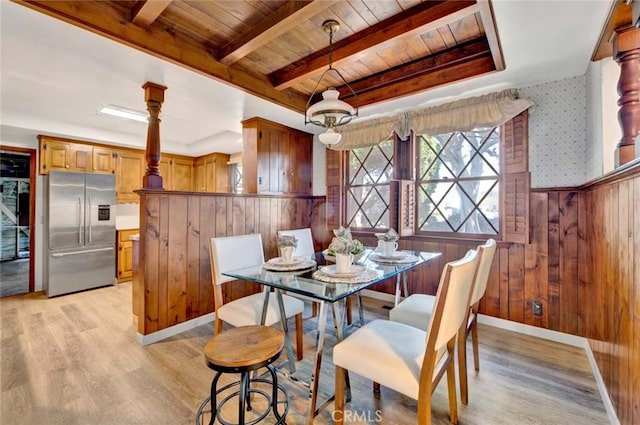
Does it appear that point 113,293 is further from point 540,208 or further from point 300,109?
point 540,208

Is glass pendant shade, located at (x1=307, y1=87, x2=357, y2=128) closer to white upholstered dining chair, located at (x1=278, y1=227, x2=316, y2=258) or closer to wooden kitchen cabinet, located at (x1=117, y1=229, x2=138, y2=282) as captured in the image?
white upholstered dining chair, located at (x1=278, y1=227, x2=316, y2=258)

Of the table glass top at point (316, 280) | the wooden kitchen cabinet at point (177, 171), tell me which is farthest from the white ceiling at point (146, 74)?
the table glass top at point (316, 280)

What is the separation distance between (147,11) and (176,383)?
7.94 feet

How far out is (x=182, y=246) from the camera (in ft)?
8.73

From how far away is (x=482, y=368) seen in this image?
2.00m

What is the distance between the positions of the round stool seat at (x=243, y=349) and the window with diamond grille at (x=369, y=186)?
2.42 metres

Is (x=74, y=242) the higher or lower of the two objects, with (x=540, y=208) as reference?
lower

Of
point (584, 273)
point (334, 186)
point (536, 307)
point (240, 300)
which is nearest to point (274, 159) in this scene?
point (334, 186)

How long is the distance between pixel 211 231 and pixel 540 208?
319cm

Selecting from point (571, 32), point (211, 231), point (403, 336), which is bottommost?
point (403, 336)

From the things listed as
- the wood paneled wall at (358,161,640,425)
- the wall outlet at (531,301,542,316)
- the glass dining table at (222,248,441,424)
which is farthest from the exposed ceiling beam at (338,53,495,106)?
the wall outlet at (531,301,542,316)

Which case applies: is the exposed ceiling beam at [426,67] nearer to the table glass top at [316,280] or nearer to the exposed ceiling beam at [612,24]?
the exposed ceiling beam at [612,24]

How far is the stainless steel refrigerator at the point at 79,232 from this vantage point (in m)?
3.68

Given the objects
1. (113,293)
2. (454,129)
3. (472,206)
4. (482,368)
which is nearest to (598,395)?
(482,368)
